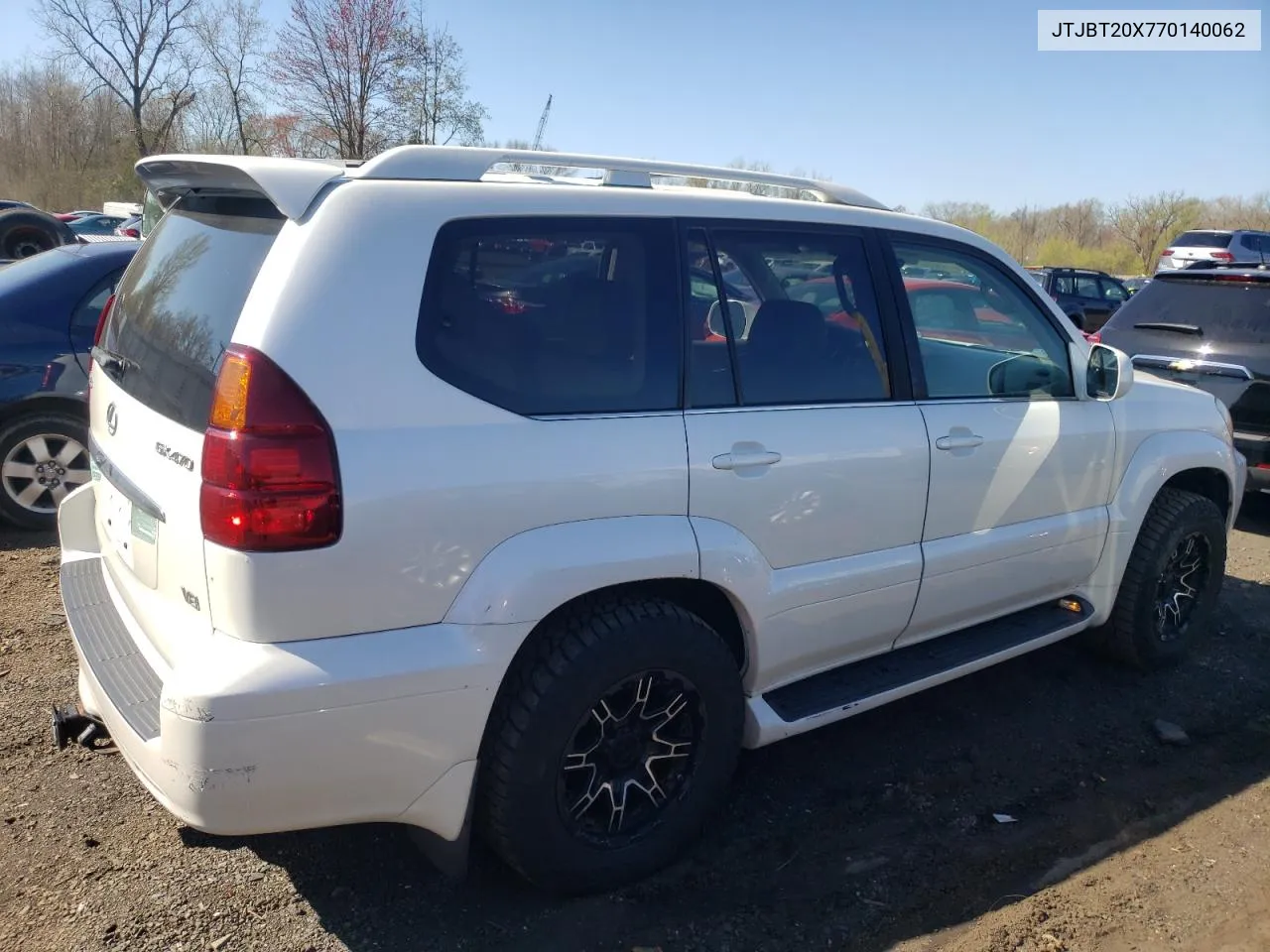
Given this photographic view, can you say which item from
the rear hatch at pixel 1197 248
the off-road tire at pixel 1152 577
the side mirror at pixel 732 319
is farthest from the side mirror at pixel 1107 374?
the rear hatch at pixel 1197 248

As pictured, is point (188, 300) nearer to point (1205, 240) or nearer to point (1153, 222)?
point (1205, 240)

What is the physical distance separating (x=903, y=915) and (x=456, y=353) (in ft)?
6.62

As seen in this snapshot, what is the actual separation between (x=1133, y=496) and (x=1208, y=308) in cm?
365

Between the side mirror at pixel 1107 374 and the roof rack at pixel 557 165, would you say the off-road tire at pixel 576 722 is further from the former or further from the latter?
the side mirror at pixel 1107 374

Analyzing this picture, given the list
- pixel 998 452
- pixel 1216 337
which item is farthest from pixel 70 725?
pixel 1216 337

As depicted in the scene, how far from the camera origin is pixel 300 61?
2047 centimetres

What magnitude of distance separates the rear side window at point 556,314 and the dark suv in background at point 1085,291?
1713 centimetres

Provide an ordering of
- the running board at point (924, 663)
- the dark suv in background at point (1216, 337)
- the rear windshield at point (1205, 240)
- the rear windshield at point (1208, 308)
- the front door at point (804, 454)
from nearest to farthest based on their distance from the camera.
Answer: the front door at point (804, 454)
the running board at point (924, 663)
the dark suv in background at point (1216, 337)
the rear windshield at point (1208, 308)
the rear windshield at point (1205, 240)

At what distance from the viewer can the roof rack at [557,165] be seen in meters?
2.47

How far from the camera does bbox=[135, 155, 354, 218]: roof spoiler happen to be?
2.30 meters

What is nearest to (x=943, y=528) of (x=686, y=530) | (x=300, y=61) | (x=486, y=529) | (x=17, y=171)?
(x=686, y=530)

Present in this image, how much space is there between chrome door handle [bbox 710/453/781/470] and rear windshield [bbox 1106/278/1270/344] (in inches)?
213

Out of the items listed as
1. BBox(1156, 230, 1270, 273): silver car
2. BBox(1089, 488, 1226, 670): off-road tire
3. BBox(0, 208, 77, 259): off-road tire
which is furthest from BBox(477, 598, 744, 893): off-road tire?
BBox(1156, 230, 1270, 273): silver car

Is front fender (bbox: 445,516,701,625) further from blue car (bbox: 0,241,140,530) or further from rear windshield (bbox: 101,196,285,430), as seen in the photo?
blue car (bbox: 0,241,140,530)
